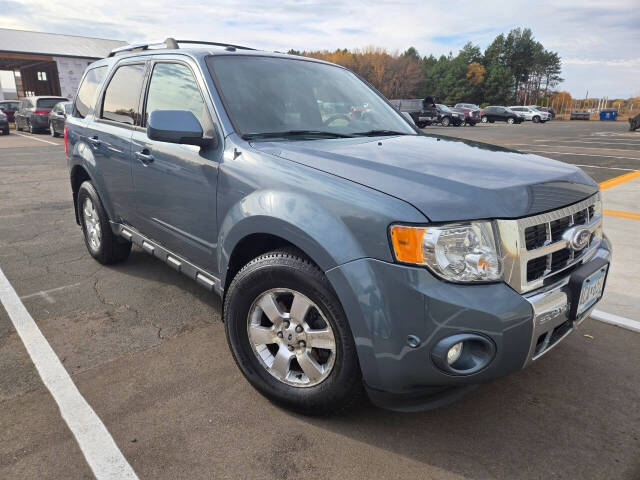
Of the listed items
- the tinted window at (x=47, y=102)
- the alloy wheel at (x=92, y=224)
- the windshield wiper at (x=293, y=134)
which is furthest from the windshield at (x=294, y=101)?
the tinted window at (x=47, y=102)

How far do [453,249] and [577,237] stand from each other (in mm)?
761

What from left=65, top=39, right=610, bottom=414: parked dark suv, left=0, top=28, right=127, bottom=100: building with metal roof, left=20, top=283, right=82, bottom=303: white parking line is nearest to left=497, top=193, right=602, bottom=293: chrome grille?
left=65, top=39, right=610, bottom=414: parked dark suv

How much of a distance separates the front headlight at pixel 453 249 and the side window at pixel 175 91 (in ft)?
4.97

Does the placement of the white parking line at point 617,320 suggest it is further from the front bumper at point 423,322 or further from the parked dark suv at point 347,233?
the front bumper at point 423,322

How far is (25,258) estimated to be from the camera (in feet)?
15.6

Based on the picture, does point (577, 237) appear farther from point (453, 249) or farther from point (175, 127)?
point (175, 127)

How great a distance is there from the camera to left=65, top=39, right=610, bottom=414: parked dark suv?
1870mm

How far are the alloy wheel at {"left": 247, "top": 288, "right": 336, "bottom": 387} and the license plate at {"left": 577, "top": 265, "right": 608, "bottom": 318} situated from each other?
1.16m

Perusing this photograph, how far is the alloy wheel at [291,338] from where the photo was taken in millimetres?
2221

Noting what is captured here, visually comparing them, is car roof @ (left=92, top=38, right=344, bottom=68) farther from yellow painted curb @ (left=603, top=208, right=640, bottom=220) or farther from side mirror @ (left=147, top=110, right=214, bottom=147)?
yellow painted curb @ (left=603, top=208, right=640, bottom=220)

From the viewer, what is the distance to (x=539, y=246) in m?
2.04

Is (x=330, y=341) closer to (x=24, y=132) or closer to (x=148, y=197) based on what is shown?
(x=148, y=197)

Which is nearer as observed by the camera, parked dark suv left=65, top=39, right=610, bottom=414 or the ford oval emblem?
parked dark suv left=65, top=39, right=610, bottom=414

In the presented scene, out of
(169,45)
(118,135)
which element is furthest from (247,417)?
(169,45)
